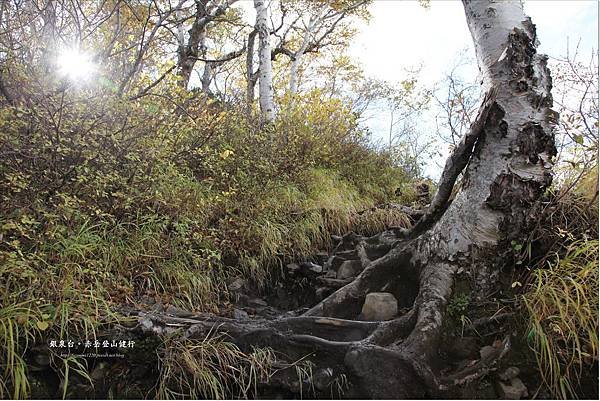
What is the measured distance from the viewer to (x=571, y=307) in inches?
71.9

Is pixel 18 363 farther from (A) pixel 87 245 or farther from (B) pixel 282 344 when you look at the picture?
(B) pixel 282 344

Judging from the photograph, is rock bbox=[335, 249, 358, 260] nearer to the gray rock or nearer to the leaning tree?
the gray rock

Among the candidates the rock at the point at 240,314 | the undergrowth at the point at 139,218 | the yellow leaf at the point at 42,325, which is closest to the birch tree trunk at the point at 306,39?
the undergrowth at the point at 139,218

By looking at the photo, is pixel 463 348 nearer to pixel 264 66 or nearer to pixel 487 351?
pixel 487 351

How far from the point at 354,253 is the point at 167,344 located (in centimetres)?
212

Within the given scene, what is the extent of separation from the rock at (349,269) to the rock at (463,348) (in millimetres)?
1322

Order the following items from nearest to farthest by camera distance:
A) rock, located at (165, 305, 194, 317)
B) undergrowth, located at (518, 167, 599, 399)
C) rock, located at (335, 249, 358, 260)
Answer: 1. undergrowth, located at (518, 167, 599, 399)
2. rock, located at (165, 305, 194, 317)
3. rock, located at (335, 249, 358, 260)

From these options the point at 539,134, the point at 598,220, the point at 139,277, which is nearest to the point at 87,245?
the point at 139,277

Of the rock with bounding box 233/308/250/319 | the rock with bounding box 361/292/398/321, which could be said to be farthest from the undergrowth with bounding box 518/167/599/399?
the rock with bounding box 233/308/250/319

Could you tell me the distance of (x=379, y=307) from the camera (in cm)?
259

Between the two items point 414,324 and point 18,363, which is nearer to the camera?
point 18,363

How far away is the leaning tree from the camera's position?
6.40ft

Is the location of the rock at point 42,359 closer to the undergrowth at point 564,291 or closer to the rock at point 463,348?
the rock at point 463,348

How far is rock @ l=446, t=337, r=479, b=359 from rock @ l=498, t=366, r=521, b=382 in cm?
19
